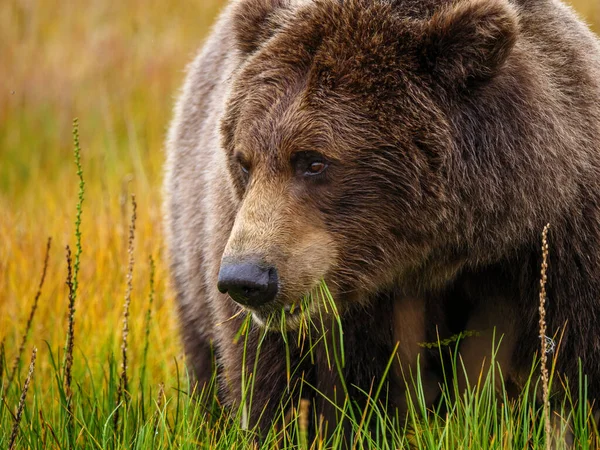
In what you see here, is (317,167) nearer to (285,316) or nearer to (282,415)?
(285,316)

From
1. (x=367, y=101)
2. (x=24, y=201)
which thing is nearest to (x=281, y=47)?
(x=367, y=101)

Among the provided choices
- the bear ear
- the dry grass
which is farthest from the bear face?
the dry grass

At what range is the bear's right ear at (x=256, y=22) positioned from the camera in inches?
161

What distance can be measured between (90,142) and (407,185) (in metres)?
6.57

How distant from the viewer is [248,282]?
132 inches

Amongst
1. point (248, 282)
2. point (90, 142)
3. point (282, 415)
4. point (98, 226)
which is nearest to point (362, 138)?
point (248, 282)

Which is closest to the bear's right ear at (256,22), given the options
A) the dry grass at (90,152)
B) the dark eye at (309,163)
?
the dark eye at (309,163)

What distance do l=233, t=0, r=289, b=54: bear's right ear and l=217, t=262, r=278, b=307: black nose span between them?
1192 mm

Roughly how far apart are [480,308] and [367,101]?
3.60 feet

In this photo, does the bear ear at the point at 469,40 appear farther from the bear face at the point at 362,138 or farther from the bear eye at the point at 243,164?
the bear eye at the point at 243,164

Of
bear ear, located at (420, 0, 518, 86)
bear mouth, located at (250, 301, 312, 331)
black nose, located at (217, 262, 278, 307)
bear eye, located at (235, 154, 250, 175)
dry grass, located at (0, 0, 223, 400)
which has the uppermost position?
bear ear, located at (420, 0, 518, 86)

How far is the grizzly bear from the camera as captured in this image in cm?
361

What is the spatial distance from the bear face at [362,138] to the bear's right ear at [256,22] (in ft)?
1.10

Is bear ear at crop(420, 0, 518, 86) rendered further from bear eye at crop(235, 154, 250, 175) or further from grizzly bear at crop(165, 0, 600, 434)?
bear eye at crop(235, 154, 250, 175)
